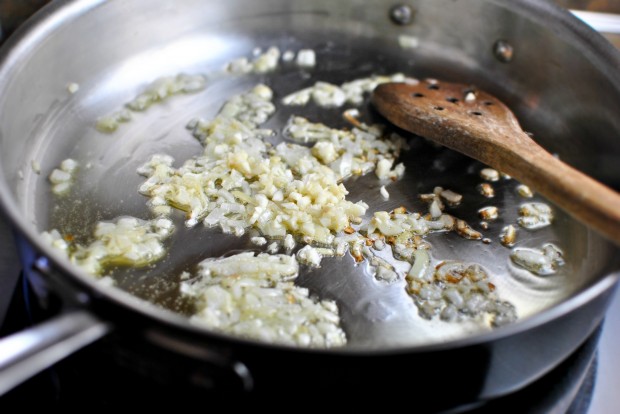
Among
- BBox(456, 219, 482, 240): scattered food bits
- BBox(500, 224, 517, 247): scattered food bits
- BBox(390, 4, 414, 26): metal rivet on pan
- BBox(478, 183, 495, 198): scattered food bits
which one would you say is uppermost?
BBox(390, 4, 414, 26): metal rivet on pan

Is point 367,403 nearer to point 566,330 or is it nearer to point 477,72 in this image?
point 566,330

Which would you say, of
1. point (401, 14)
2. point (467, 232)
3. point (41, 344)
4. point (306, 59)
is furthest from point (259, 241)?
point (401, 14)

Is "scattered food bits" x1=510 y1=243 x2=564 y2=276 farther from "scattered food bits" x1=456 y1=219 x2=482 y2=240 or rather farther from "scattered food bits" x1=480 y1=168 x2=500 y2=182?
"scattered food bits" x1=480 y1=168 x2=500 y2=182

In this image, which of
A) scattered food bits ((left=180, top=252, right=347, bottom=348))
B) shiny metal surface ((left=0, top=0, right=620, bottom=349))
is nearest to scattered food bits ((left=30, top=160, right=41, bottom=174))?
shiny metal surface ((left=0, top=0, right=620, bottom=349))

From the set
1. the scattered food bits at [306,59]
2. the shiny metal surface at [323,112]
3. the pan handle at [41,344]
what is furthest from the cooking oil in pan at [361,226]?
the pan handle at [41,344]

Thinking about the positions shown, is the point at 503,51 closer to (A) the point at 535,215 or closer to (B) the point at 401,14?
(B) the point at 401,14
